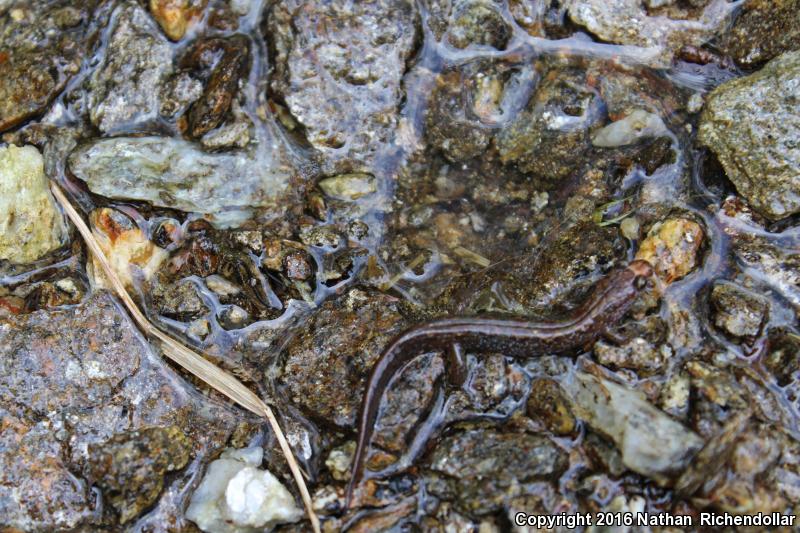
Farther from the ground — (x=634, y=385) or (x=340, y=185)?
(x=340, y=185)

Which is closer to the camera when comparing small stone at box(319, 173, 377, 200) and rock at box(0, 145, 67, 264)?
rock at box(0, 145, 67, 264)

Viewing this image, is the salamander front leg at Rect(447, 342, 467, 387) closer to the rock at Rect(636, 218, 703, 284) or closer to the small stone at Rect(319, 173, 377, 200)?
the small stone at Rect(319, 173, 377, 200)

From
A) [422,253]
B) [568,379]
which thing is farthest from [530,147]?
[568,379]

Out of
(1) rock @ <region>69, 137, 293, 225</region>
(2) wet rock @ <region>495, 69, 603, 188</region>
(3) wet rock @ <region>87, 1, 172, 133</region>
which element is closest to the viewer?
(1) rock @ <region>69, 137, 293, 225</region>

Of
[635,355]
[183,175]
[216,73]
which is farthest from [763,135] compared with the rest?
[183,175]

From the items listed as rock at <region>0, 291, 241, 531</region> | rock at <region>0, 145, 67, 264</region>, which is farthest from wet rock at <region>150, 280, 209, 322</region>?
rock at <region>0, 145, 67, 264</region>

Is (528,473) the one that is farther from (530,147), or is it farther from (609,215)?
(530,147)
